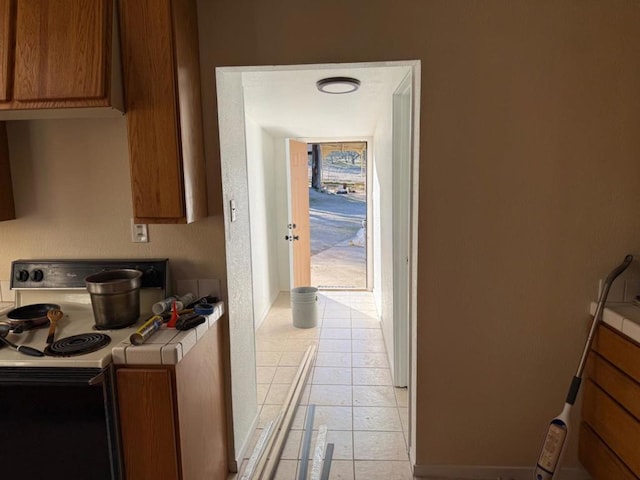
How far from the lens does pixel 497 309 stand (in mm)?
1690

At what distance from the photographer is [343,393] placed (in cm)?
256

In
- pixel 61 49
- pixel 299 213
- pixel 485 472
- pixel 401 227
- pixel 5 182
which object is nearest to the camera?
pixel 61 49

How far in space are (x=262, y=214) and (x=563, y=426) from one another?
11.2 ft

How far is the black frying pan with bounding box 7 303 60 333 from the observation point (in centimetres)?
148

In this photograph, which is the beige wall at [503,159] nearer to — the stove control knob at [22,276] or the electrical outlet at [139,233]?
the electrical outlet at [139,233]

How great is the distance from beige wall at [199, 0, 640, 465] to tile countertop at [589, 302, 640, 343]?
0.10 m

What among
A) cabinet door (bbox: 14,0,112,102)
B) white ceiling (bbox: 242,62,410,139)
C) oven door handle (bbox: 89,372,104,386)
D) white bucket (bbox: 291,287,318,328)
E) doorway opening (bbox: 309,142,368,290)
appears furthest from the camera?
doorway opening (bbox: 309,142,368,290)

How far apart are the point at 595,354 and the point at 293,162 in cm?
384

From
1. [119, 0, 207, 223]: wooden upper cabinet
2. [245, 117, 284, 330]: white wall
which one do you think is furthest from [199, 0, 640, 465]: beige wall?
[245, 117, 284, 330]: white wall

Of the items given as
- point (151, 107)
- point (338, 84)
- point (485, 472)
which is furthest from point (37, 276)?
point (485, 472)

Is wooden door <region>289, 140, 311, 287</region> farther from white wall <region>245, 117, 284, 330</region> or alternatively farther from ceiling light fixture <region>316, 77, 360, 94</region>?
ceiling light fixture <region>316, 77, 360, 94</region>

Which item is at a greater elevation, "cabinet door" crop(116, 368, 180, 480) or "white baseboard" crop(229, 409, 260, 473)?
"cabinet door" crop(116, 368, 180, 480)

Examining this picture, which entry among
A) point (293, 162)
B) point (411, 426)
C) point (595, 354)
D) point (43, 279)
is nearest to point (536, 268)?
point (595, 354)

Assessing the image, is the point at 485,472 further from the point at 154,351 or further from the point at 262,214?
the point at 262,214
